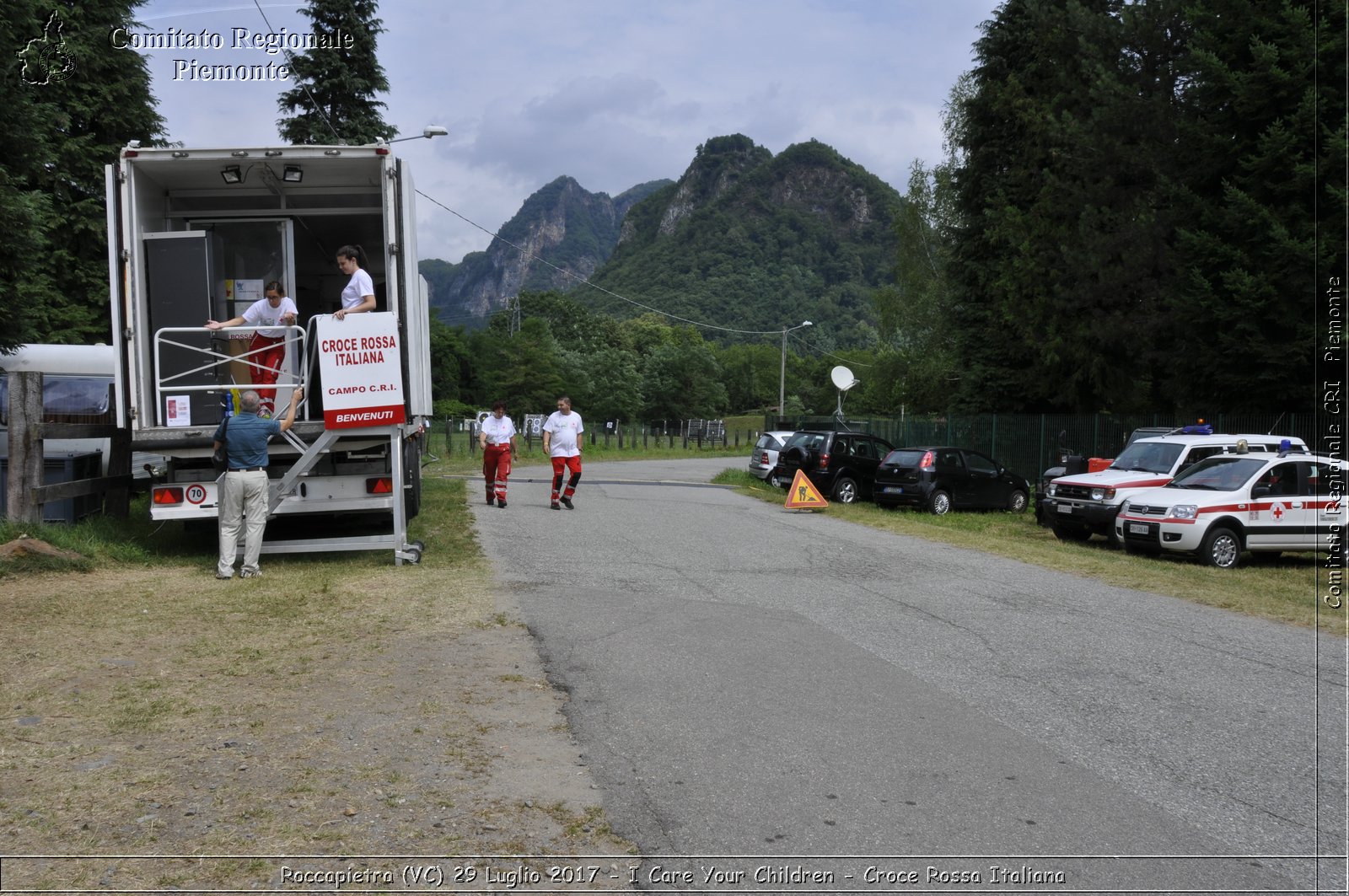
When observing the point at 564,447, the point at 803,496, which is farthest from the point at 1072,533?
the point at 564,447

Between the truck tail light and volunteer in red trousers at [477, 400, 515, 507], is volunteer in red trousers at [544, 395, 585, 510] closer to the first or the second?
volunteer in red trousers at [477, 400, 515, 507]

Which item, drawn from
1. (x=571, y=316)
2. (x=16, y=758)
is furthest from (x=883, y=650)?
(x=571, y=316)

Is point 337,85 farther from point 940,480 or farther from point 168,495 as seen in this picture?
point 168,495

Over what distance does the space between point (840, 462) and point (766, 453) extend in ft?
19.4

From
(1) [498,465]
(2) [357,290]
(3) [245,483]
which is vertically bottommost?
(1) [498,465]

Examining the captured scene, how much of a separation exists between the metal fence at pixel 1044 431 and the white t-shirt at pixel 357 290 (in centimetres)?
2019

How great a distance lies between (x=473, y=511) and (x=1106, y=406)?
22.2 meters

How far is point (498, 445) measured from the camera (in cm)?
1780

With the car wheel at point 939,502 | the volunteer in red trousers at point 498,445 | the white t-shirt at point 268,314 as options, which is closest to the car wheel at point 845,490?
the car wheel at point 939,502

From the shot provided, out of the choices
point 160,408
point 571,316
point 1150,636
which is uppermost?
point 571,316

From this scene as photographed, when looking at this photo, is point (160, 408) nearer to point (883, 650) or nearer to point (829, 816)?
point (883, 650)

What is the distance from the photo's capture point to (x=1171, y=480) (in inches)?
640

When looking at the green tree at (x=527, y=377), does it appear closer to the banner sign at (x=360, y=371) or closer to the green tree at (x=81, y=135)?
the green tree at (x=81, y=135)

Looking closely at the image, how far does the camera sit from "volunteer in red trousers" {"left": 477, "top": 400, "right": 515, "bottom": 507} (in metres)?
17.5
